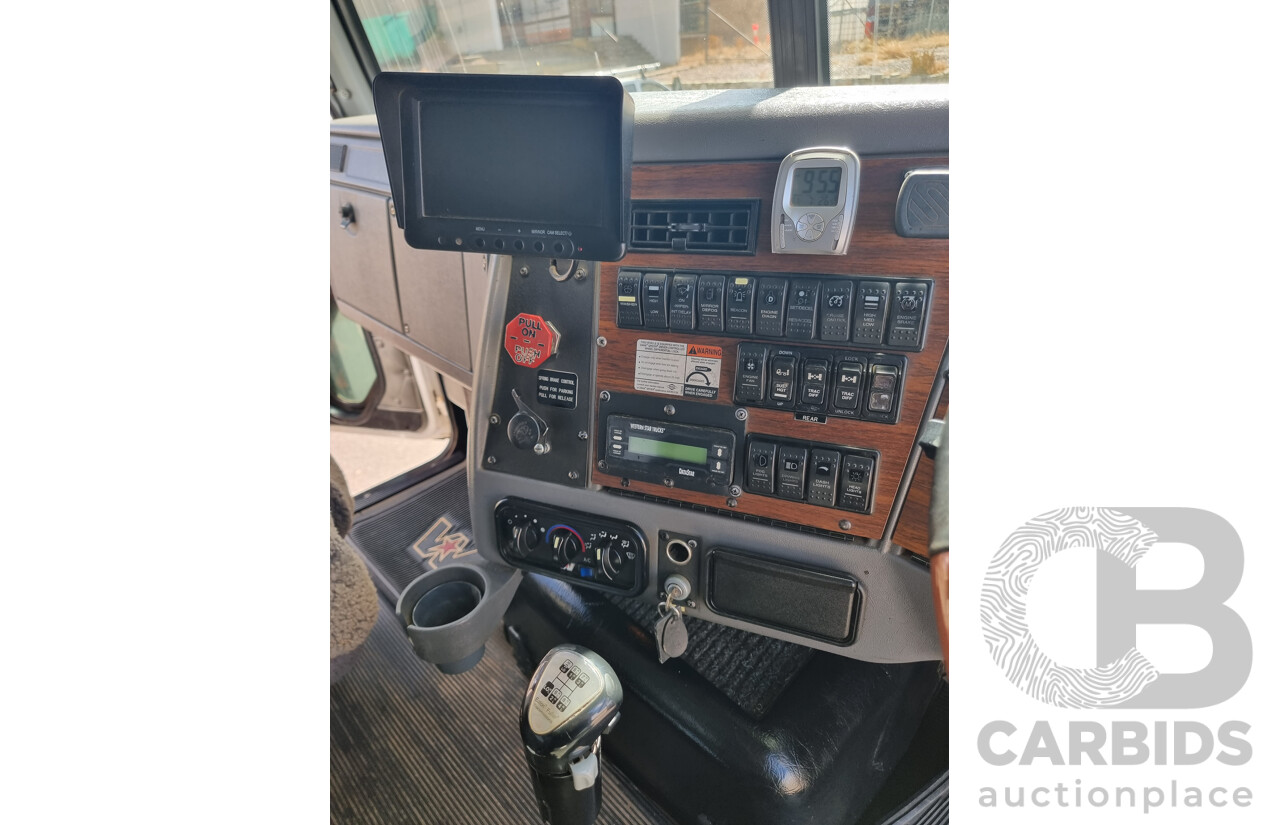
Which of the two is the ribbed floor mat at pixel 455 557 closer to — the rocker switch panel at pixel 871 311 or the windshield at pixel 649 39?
the rocker switch panel at pixel 871 311

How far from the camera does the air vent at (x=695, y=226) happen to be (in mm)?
960

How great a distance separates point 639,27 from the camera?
5.37ft

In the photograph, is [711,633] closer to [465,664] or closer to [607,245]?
[465,664]

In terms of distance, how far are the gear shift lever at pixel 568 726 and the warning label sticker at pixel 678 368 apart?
0.46 meters

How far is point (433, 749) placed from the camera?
4.88 feet

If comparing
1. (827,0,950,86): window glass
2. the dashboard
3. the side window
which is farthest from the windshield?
the side window

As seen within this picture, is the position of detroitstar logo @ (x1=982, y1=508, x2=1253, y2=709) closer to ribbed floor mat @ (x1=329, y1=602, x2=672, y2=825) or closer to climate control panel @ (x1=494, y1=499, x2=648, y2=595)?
climate control panel @ (x1=494, y1=499, x2=648, y2=595)

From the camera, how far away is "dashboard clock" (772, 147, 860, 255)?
87cm

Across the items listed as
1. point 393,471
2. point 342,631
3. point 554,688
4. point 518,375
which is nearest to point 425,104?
point 518,375

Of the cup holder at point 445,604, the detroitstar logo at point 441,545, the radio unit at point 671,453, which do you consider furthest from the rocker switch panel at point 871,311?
the detroitstar logo at point 441,545

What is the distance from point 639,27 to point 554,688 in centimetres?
156

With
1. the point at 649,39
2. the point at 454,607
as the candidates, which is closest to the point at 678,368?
the point at 454,607

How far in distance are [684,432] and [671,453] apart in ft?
0.16

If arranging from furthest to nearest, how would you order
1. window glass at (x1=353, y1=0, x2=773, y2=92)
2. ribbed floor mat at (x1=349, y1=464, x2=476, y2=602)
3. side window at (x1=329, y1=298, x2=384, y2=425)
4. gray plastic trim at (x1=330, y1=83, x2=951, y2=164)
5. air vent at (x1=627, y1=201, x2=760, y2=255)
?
side window at (x1=329, y1=298, x2=384, y2=425) < ribbed floor mat at (x1=349, y1=464, x2=476, y2=602) < window glass at (x1=353, y1=0, x2=773, y2=92) < air vent at (x1=627, y1=201, x2=760, y2=255) < gray plastic trim at (x1=330, y1=83, x2=951, y2=164)
